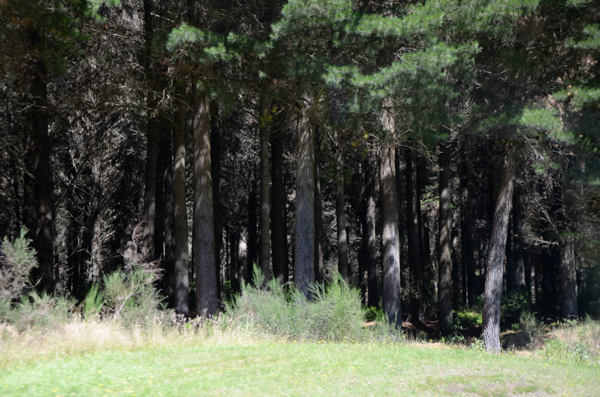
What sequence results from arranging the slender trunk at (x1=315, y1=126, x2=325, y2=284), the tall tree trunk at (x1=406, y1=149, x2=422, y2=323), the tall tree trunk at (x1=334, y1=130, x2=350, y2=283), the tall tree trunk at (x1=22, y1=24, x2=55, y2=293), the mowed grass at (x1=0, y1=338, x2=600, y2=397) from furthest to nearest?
the tall tree trunk at (x1=406, y1=149, x2=422, y2=323)
the slender trunk at (x1=315, y1=126, x2=325, y2=284)
the tall tree trunk at (x1=334, y1=130, x2=350, y2=283)
the tall tree trunk at (x1=22, y1=24, x2=55, y2=293)
the mowed grass at (x1=0, y1=338, x2=600, y2=397)

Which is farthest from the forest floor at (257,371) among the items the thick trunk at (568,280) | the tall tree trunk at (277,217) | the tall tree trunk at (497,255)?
the thick trunk at (568,280)

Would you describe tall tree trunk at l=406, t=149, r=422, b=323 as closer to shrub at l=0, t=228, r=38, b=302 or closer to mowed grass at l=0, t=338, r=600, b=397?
mowed grass at l=0, t=338, r=600, b=397

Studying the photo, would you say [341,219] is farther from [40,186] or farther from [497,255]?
[40,186]

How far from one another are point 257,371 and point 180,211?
732 centimetres

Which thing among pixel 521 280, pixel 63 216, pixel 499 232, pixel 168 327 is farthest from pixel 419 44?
pixel 521 280

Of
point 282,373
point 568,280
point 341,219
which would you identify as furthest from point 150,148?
point 568,280

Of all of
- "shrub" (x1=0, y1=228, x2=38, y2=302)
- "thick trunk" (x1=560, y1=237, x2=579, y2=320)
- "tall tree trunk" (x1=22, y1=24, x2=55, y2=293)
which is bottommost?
"thick trunk" (x1=560, y1=237, x2=579, y2=320)

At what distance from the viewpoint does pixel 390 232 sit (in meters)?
15.5

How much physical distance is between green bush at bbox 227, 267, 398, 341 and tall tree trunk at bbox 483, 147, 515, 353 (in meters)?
5.70

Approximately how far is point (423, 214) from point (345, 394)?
2643 centimetres

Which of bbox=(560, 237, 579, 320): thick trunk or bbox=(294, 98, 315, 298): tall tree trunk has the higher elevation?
bbox=(294, 98, 315, 298): tall tree trunk

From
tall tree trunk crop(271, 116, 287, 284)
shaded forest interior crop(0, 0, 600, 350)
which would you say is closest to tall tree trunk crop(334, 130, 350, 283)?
shaded forest interior crop(0, 0, 600, 350)

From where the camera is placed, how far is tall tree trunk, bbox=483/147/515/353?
1469 cm

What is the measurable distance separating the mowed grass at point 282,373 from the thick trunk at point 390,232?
566 cm
